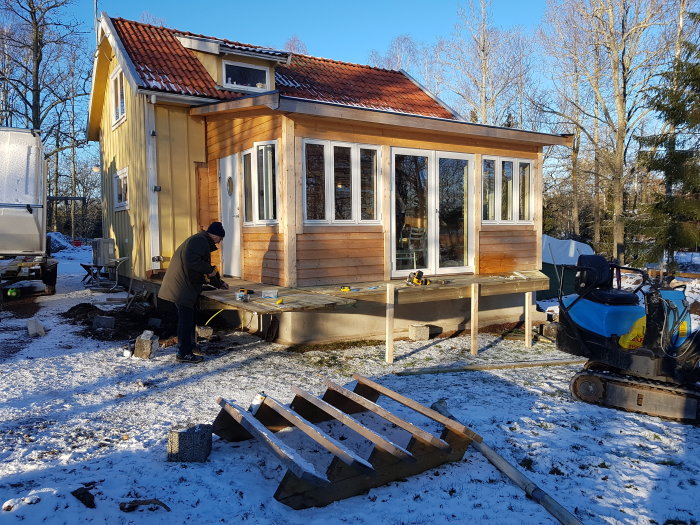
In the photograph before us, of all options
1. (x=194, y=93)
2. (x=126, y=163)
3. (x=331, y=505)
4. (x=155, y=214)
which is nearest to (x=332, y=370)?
(x=331, y=505)

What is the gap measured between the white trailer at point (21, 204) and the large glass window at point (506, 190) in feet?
29.0

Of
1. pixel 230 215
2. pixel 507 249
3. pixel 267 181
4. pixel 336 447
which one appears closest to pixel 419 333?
pixel 507 249

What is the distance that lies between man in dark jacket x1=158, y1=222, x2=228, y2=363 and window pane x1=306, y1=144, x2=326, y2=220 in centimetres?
154

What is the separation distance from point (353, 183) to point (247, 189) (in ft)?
5.79

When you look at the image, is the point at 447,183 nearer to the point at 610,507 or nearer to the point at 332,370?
the point at 332,370

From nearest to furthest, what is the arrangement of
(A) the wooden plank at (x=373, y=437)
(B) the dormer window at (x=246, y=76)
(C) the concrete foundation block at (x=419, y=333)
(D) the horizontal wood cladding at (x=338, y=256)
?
(A) the wooden plank at (x=373, y=437) < (D) the horizontal wood cladding at (x=338, y=256) < (C) the concrete foundation block at (x=419, y=333) < (B) the dormer window at (x=246, y=76)

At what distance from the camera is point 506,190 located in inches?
385

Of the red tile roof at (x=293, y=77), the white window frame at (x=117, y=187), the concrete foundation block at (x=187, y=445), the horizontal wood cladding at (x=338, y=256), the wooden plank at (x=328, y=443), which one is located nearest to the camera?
the wooden plank at (x=328, y=443)

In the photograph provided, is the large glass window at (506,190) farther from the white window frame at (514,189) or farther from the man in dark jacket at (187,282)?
the man in dark jacket at (187,282)

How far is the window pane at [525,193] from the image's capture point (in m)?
9.98

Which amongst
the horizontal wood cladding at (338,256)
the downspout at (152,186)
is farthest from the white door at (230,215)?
the horizontal wood cladding at (338,256)

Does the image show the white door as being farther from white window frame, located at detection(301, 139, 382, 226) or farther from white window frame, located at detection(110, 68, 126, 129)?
white window frame, located at detection(110, 68, 126, 129)

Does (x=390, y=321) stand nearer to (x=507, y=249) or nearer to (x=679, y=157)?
(x=507, y=249)

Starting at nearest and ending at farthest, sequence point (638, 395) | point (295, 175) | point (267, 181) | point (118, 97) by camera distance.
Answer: point (638, 395) < point (295, 175) < point (267, 181) < point (118, 97)
